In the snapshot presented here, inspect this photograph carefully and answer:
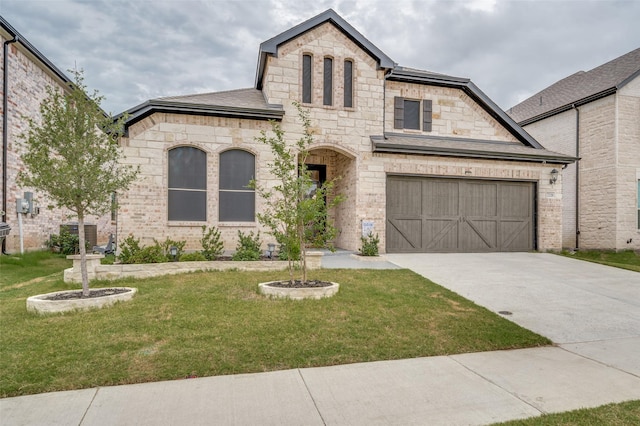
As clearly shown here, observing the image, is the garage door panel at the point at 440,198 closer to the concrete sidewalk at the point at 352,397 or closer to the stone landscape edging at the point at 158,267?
the stone landscape edging at the point at 158,267

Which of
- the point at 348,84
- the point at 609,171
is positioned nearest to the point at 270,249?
the point at 348,84

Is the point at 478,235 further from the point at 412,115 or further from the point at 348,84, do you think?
the point at 348,84

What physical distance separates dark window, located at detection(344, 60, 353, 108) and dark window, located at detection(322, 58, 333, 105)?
514mm

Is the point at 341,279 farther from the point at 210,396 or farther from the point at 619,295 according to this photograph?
the point at 619,295

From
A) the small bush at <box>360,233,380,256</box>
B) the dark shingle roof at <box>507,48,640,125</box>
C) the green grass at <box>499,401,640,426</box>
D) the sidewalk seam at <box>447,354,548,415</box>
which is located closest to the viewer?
the green grass at <box>499,401,640,426</box>

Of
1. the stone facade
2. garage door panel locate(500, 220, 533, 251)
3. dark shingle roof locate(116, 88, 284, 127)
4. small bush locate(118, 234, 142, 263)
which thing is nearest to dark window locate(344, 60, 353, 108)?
dark shingle roof locate(116, 88, 284, 127)

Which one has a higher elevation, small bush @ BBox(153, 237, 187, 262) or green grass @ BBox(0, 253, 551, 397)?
small bush @ BBox(153, 237, 187, 262)

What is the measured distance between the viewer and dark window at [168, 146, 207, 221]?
11.2 meters

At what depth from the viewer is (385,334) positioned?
5121 millimetres

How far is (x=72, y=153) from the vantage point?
6156mm

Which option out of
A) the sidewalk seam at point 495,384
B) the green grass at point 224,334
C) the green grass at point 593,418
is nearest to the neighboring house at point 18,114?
the green grass at point 224,334

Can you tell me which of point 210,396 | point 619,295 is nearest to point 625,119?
point 619,295

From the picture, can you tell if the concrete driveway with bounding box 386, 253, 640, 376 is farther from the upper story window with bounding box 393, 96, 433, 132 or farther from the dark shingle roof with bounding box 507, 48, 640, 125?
the dark shingle roof with bounding box 507, 48, 640, 125

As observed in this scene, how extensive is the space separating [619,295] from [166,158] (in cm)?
1206
